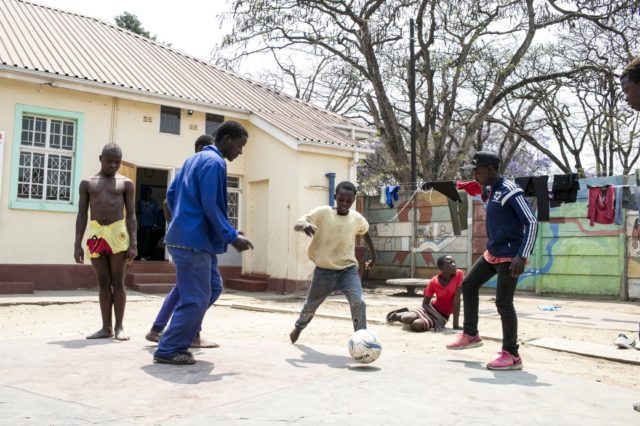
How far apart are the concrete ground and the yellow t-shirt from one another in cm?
81

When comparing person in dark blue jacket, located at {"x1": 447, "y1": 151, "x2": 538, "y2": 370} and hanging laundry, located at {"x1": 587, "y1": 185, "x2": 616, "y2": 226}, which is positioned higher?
hanging laundry, located at {"x1": 587, "y1": 185, "x2": 616, "y2": 226}

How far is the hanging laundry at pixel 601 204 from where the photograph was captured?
1127cm

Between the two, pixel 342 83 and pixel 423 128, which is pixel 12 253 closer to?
pixel 423 128

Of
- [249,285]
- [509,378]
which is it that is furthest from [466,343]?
[249,285]

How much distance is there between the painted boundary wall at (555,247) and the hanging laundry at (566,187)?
1.57m

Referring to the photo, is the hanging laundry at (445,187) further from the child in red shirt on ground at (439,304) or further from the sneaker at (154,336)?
the sneaker at (154,336)

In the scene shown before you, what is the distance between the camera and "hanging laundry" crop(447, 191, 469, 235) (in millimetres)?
14047

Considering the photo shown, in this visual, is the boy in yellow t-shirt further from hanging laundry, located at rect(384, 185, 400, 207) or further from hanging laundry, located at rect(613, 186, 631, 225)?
hanging laundry, located at rect(384, 185, 400, 207)

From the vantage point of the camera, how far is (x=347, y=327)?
7.62m

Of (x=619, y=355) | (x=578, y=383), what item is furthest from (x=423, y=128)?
(x=578, y=383)

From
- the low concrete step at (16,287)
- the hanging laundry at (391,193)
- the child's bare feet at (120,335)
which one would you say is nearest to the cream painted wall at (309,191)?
the hanging laundry at (391,193)

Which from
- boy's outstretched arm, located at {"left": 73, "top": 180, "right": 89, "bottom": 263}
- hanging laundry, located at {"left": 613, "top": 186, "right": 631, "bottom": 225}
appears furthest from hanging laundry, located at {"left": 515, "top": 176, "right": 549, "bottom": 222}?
boy's outstretched arm, located at {"left": 73, "top": 180, "right": 89, "bottom": 263}

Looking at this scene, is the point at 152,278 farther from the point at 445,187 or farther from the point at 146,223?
the point at 445,187

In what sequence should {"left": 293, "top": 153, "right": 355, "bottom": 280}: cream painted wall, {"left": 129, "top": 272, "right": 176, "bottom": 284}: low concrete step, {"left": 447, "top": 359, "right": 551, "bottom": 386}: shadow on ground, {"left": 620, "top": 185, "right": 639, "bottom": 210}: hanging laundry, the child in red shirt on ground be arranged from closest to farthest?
{"left": 447, "top": 359, "right": 551, "bottom": 386}: shadow on ground → the child in red shirt on ground → {"left": 620, "top": 185, "right": 639, "bottom": 210}: hanging laundry → {"left": 129, "top": 272, "right": 176, "bottom": 284}: low concrete step → {"left": 293, "top": 153, "right": 355, "bottom": 280}: cream painted wall
